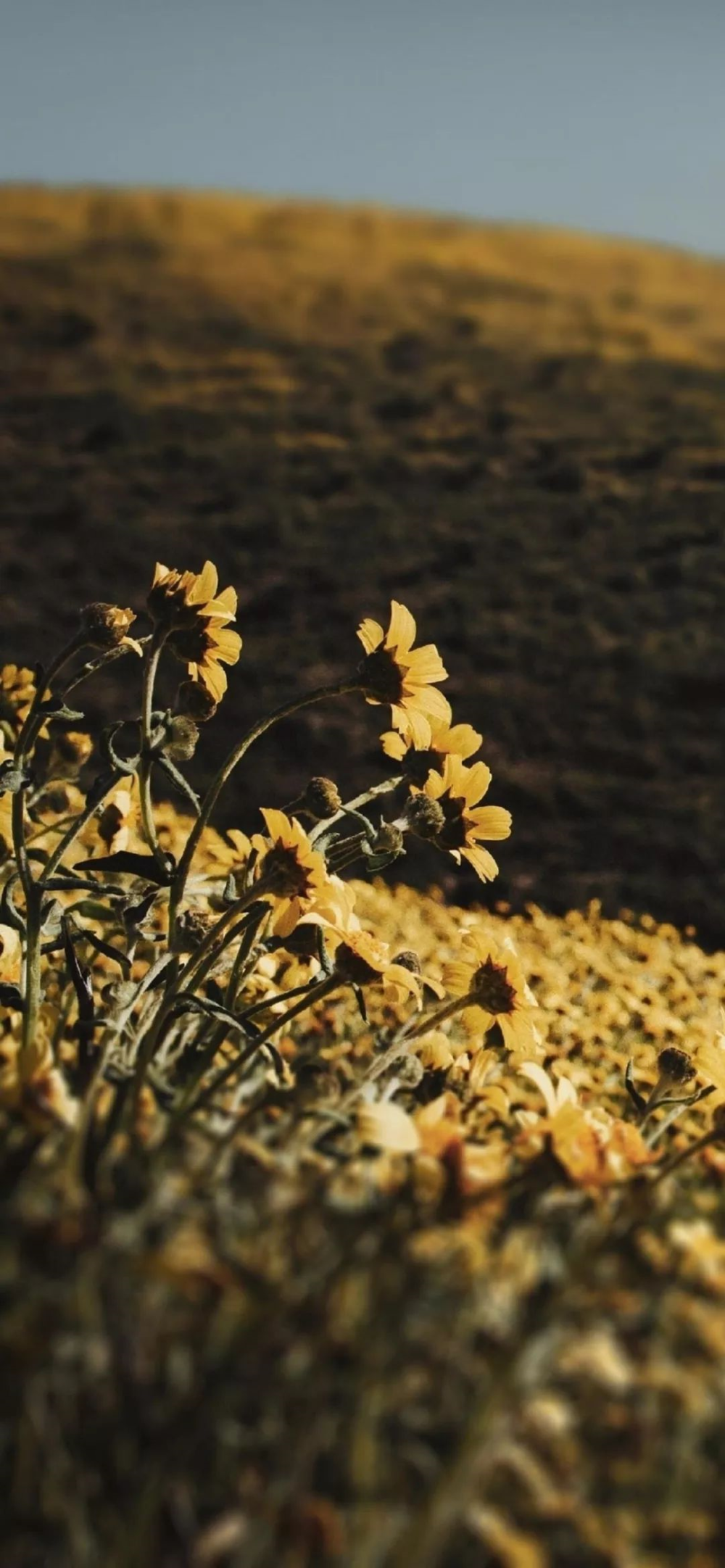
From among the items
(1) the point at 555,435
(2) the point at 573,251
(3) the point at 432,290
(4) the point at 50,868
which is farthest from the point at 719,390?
(4) the point at 50,868

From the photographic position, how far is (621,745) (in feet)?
24.3

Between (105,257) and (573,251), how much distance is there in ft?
19.7

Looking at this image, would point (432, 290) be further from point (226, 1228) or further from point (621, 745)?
point (226, 1228)

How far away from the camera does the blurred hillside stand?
7.05 m

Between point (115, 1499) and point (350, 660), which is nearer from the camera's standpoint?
point (115, 1499)

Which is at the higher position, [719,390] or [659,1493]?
[659,1493]

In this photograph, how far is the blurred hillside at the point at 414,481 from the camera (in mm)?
7047

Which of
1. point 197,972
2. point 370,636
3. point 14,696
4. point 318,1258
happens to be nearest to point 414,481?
point 14,696

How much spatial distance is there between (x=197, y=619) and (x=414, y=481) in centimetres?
908

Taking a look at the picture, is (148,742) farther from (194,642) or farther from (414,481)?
(414,481)

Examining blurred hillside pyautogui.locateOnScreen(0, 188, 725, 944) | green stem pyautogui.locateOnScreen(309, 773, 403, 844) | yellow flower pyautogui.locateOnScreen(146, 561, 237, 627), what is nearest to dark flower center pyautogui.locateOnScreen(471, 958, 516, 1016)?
green stem pyautogui.locateOnScreen(309, 773, 403, 844)

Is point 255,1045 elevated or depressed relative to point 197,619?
depressed

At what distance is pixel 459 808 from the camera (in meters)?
2.11

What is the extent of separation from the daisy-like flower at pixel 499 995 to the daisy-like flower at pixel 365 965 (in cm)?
11
